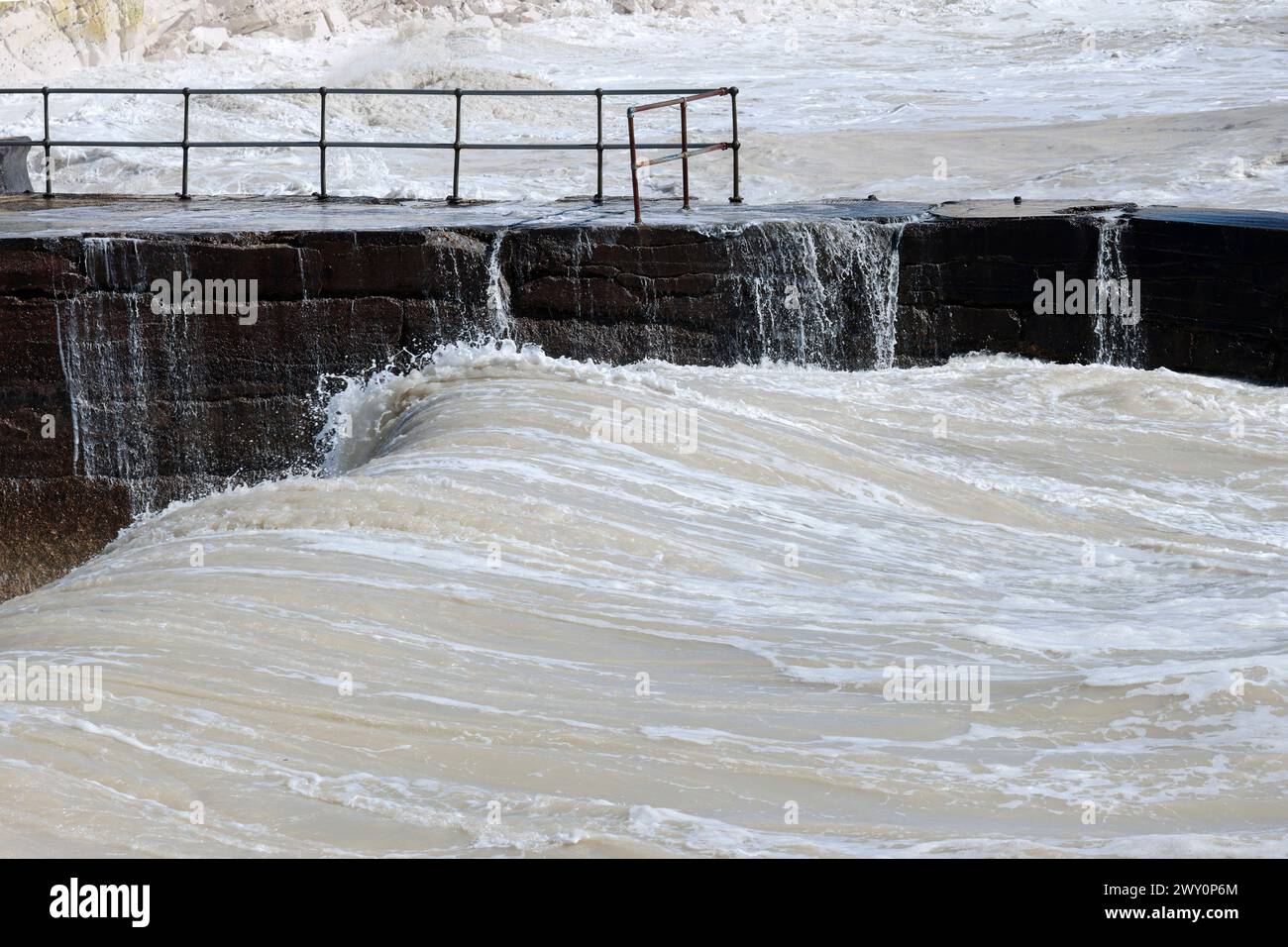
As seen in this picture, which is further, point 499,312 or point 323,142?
point 323,142

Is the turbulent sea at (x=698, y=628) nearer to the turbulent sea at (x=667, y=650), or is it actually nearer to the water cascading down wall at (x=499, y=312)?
the turbulent sea at (x=667, y=650)

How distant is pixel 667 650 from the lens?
17.2 ft

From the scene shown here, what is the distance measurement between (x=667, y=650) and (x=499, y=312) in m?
4.57

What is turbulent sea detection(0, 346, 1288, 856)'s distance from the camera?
3.80 m

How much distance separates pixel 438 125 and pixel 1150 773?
23.8 metres

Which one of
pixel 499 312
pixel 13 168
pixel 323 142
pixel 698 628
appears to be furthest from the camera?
pixel 13 168

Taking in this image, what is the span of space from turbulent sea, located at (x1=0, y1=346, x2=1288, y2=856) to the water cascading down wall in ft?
3.06

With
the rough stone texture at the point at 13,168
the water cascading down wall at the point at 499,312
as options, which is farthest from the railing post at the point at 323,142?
the rough stone texture at the point at 13,168

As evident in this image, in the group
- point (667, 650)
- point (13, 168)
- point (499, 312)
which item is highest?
point (13, 168)

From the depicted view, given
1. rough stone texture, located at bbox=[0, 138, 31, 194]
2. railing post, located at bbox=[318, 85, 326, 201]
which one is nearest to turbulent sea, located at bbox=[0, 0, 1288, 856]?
railing post, located at bbox=[318, 85, 326, 201]

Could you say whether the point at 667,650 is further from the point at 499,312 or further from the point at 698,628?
the point at 499,312

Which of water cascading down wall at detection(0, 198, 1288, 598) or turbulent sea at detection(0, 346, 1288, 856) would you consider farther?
water cascading down wall at detection(0, 198, 1288, 598)

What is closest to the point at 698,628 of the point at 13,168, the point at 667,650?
the point at 667,650

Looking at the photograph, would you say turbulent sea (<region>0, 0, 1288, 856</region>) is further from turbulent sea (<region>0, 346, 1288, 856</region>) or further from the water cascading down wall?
the water cascading down wall
